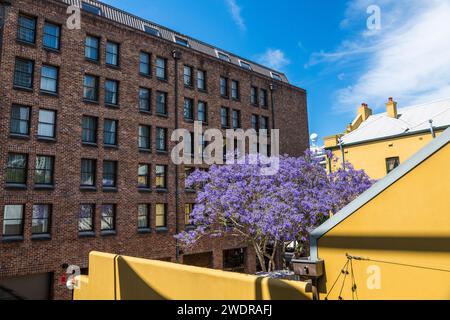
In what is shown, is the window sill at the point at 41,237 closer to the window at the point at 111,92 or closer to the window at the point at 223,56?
the window at the point at 111,92

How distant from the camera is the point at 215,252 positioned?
28359 millimetres

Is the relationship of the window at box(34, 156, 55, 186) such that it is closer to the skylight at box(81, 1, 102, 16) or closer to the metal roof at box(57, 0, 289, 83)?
the metal roof at box(57, 0, 289, 83)

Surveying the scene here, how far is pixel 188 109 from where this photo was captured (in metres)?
28.8

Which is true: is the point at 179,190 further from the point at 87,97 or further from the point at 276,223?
the point at 276,223

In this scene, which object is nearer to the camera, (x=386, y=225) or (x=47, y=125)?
(x=386, y=225)

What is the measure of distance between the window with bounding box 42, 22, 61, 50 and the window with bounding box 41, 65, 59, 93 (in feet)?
4.27

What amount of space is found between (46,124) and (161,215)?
9.87 meters

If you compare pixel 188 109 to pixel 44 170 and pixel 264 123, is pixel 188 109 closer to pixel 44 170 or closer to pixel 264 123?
pixel 264 123

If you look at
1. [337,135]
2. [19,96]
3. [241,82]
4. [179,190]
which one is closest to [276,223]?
[179,190]

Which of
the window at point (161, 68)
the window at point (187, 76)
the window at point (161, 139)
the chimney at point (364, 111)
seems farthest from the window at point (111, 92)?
the chimney at point (364, 111)

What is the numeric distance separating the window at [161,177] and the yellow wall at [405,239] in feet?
67.6

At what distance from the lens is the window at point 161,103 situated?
88.1ft

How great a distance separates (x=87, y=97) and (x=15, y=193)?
292 inches

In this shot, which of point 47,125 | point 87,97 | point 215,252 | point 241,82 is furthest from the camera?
point 241,82
